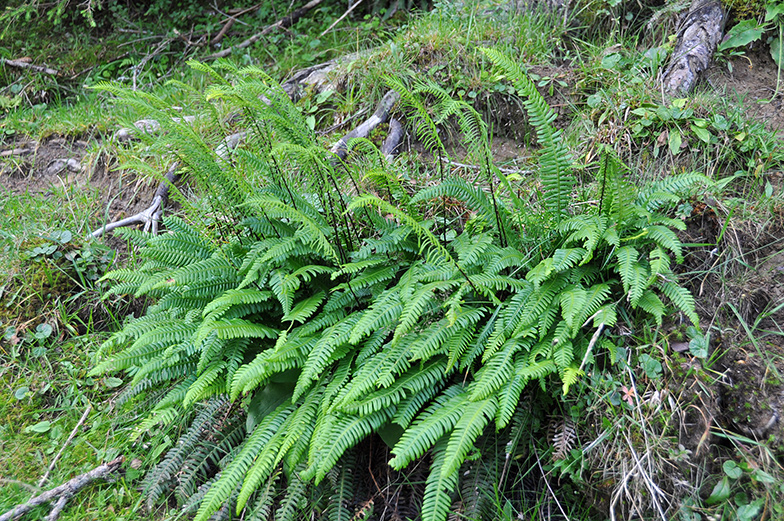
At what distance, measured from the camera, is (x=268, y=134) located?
322 centimetres

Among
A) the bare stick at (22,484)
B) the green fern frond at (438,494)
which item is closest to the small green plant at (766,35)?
the green fern frond at (438,494)

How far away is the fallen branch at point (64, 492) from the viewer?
3.09 meters

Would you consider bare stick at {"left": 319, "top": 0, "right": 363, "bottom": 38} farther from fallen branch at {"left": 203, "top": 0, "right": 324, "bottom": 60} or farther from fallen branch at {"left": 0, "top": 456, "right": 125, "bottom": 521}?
fallen branch at {"left": 0, "top": 456, "right": 125, "bottom": 521}

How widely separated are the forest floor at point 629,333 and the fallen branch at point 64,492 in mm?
70

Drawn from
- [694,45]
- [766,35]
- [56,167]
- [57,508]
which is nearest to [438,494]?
[57,508]

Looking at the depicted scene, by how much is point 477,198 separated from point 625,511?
65.4 inches

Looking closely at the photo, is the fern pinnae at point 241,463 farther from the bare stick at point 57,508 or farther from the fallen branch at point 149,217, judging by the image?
the fallen branch at point 149,217

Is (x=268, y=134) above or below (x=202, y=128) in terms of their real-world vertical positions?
above

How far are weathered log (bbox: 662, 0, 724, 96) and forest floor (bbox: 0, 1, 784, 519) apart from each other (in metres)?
0.12

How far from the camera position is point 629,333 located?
8.80ft

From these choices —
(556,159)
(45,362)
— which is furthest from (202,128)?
(556,159)

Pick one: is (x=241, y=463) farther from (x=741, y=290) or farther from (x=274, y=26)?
(x=274, y=26)

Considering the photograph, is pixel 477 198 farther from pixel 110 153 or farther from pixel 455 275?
pixel 110 153

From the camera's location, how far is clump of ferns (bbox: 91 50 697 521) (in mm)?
2590
